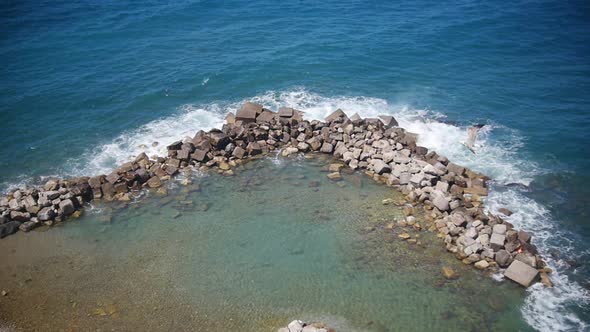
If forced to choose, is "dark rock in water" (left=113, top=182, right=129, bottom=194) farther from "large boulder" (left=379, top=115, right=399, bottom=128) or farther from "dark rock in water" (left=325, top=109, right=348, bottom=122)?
"large boulder" (left=379, top=115, right=399, bottom=128)

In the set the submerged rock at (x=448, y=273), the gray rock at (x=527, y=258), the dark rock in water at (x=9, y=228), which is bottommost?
the dark rock in water at (x=9, y=228)

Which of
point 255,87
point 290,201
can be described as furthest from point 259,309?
point 255,87

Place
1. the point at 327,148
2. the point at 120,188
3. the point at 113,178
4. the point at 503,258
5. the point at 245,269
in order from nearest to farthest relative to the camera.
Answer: the point at 503,258 → the point at 245,269 → the point at 120,188 → the point at 113,178 → the point at 327,148

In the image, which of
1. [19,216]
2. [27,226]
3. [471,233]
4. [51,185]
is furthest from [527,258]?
[19,216]


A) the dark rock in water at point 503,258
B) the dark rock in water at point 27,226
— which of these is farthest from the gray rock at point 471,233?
the dark rock in water at point 27,226

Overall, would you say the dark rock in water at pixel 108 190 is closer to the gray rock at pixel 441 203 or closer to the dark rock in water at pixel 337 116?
the dark rock in water at pixel 337 116

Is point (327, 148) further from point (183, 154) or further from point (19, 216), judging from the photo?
point (19, 216)
